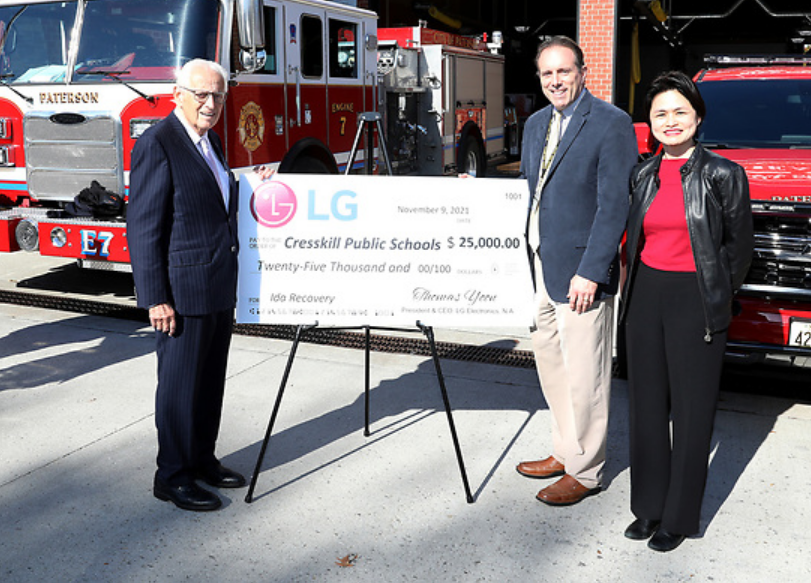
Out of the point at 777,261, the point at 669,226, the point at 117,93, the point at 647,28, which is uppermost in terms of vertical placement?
the point at 647,28

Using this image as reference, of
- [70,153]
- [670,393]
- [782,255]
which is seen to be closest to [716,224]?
[670,393]

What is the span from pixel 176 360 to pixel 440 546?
4.57 ft

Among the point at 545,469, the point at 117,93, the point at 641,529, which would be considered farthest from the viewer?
the point at 117,93

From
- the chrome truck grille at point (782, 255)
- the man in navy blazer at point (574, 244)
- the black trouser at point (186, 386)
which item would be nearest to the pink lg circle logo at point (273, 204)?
the black trouser at point (186, 386)

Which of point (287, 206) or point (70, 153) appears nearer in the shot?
point (287, 206)

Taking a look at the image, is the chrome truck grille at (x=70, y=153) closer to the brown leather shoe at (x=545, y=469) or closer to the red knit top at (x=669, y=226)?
the brown leather shoe at (x=545, y=469)

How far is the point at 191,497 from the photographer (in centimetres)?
392

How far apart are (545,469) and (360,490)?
90 cm

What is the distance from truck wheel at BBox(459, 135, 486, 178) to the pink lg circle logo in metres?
9.64

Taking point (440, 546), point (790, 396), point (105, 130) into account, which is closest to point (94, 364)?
point (105, 130)

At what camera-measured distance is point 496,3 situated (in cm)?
2880

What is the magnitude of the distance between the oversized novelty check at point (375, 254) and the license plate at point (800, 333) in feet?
5.54

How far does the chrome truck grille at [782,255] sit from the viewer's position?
4.73m

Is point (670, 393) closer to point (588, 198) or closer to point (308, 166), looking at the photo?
point (588, 198)
